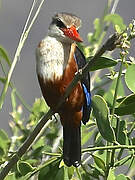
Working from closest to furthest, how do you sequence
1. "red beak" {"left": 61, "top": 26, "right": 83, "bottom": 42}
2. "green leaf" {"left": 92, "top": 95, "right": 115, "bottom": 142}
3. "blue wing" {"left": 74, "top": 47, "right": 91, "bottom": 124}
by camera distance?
"green leaf" {"left": 92, "top": 95, "right": 115, "bottom": 142} < "red beak" {"left": 61, "top": 26, "right": 83, "bottom": 42} < "blue wing" {"left": 74, "top": 47, "right": 91, "bottom": 124}

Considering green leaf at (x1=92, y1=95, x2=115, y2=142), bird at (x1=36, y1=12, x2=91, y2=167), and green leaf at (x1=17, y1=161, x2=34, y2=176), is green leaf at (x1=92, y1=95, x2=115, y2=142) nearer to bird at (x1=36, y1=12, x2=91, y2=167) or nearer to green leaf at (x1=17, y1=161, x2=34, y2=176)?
green leaf at (x1=17, y1=161, x2=34, y2=176)

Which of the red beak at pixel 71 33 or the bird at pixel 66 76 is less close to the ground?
the red beak at pixel 71 33

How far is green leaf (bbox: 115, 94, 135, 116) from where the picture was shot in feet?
3.34

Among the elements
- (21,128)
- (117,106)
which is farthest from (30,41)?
(117,106)

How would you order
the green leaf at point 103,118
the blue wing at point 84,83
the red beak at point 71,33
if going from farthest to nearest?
the blue wing at point 84,83, the red beak at point 71,33, the green leaf at point 103,118

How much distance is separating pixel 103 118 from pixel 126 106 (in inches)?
2.8

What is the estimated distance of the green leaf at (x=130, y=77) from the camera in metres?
1.01

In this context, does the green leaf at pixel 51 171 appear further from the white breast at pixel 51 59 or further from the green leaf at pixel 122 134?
the white breast at pixel 51 59

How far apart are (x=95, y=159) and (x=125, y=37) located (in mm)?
362

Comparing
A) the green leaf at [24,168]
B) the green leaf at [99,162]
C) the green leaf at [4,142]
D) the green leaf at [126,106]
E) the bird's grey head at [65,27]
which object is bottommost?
the green leaf at [4,142]

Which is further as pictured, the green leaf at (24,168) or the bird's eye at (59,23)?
the bird's eye at (59,23)

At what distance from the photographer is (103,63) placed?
1000mm

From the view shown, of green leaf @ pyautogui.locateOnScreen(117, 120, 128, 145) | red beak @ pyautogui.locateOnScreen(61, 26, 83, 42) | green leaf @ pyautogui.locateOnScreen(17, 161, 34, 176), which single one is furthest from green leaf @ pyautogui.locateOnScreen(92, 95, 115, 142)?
red beak @ pyautogui.locateOnScreen(61, 26, 83, 42)

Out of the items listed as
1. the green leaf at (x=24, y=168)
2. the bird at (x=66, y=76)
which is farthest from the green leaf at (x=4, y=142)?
the green leaf at (x=24, y=168)
